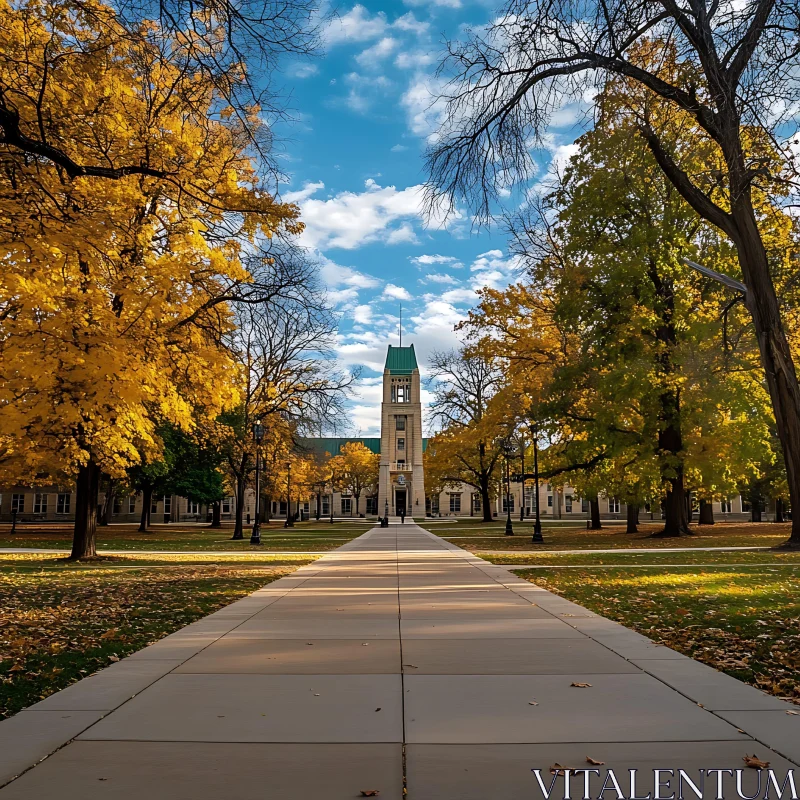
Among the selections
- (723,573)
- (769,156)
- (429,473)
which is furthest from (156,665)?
(429,473)

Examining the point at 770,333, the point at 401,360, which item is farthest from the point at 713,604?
the point at 401,360

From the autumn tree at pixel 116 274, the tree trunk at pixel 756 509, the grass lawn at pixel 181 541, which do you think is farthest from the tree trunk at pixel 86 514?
the tree trunk at pixel 756 509

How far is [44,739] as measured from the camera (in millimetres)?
4203

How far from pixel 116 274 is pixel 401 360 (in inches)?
3264

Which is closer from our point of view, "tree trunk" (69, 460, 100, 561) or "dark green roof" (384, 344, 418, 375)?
"tree trunk" (69, 460, 100, 561)

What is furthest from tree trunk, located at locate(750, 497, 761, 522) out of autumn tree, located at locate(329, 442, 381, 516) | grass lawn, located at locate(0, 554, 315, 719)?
grass lawn, located at locate(0, 554, 315, 719)

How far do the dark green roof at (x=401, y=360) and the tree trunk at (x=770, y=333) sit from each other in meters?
81.3

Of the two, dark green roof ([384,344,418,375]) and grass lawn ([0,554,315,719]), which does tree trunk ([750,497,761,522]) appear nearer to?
dark green roof ([384,344,418,375])

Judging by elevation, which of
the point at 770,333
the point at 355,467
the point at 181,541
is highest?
the point at 770,333

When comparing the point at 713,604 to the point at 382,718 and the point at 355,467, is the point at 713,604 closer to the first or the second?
the point at 382,718

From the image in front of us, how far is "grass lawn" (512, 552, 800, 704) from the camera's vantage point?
661 cm

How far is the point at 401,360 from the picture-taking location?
9725cm

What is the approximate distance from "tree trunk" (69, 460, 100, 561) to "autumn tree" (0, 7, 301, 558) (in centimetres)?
5

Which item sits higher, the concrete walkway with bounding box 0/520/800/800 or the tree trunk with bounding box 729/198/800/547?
the tree trunk with bounding box 729/198/800/547
